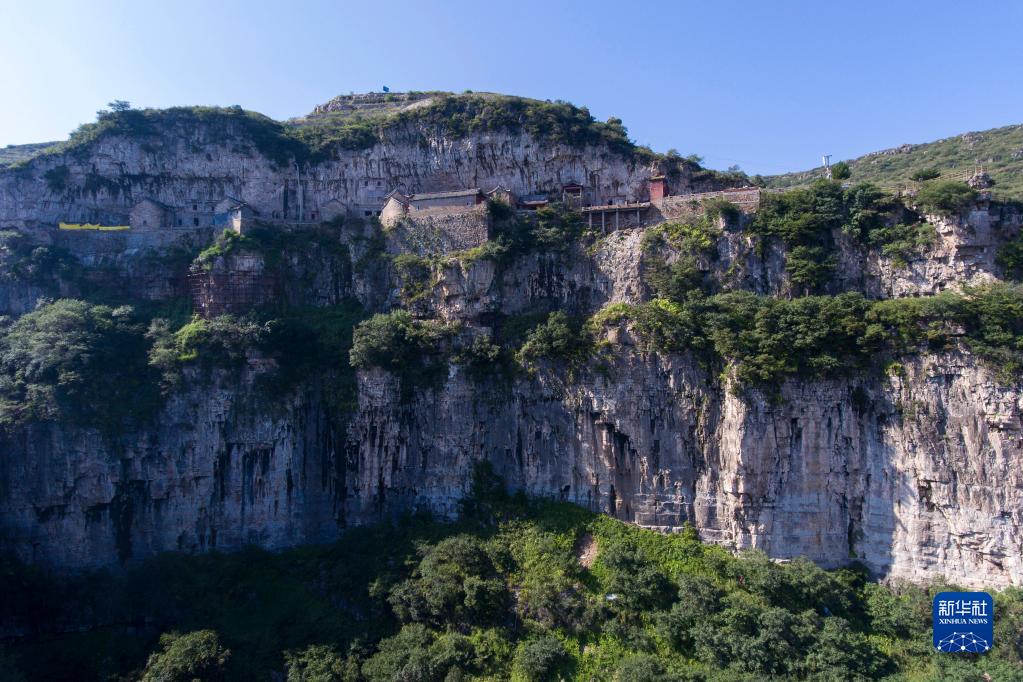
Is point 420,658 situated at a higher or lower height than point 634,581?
lower

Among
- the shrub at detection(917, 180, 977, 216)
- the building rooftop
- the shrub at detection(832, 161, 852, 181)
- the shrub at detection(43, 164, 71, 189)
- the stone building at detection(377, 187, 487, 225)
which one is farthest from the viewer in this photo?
the shrub at detection(43, 164, 71, 189)

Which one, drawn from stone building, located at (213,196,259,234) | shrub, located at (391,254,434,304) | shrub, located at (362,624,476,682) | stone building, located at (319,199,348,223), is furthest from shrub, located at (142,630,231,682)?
stone building, located at (319,199,348,223)

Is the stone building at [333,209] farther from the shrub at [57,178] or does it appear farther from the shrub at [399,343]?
the shrub at [57,178]

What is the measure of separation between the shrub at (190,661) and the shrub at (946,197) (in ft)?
112

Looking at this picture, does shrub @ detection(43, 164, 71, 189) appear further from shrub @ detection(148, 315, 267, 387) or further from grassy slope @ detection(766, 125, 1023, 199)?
grassy slope @ detection(766, 125, 1023, 199)

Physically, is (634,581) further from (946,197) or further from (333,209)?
(333,209)

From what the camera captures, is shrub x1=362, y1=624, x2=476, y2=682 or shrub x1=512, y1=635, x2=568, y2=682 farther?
shrub x1=362, y1=624, x2=476, y2=682

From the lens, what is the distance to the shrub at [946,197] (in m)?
26.2

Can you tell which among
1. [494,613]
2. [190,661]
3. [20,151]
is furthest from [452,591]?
[20,151]

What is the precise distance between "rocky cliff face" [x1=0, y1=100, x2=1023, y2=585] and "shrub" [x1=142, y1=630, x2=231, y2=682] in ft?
21.8

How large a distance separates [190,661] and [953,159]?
54908 mm

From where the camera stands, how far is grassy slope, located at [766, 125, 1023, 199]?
133 feet

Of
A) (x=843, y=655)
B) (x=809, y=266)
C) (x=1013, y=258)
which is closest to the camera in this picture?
(x=843, y=655)

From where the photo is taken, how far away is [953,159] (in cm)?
4506
